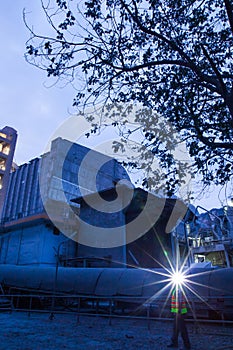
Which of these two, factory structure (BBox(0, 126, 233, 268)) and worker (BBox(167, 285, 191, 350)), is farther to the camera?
factory structure (BBox(0, 126, 233, 268))

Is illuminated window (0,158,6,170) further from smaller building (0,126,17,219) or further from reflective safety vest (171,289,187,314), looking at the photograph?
reflective safety vest (171,289,187,314)

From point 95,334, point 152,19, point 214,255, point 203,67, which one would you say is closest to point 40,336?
point 95,334

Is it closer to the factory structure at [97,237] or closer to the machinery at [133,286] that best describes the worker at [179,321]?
the machinery at [133,286]

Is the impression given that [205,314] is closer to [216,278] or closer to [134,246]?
[216,278]

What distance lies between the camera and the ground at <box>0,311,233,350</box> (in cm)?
638

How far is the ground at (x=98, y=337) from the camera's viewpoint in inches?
251

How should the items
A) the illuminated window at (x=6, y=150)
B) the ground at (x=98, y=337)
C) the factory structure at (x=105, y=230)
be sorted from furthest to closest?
1. the illuminated window at (x=6, y=150)
2. the factory structure at (x=105, y=230)
3. the ground at (x=98, y=337)

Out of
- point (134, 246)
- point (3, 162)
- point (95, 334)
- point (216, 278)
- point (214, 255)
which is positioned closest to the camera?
point (95, 334)

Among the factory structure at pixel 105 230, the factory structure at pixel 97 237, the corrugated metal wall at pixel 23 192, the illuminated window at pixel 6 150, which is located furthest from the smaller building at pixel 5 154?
the factory structure at pixel 105 230

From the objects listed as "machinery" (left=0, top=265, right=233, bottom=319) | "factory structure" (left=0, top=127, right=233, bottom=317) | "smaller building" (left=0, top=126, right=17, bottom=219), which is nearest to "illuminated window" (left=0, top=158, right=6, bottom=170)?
"smaller building" (left=0, top=126, right=17, bottom=219)

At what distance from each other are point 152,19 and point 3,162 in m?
36.6

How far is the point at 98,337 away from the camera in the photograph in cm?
756

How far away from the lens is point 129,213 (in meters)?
20.2

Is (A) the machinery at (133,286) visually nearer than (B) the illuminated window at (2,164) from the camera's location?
Yes
